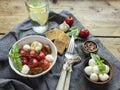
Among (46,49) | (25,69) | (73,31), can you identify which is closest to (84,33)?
(73,31)

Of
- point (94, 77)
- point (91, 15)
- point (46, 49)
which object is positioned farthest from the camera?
point (91, 15)

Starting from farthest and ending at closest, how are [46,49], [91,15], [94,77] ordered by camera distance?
[91,15], [46,49], [94,77]

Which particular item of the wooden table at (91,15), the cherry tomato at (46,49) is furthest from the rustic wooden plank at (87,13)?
the cherry tomato at (46,49)

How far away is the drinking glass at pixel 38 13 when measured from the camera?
3.25 feet

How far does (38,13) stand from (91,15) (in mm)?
251

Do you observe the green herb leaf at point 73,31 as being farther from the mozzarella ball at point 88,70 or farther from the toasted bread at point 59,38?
the mozzarella ball at point 88,70

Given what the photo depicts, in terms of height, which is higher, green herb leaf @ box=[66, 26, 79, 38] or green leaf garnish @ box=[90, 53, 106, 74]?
green leaf garnish @ box=[90, 53, 106, 74]

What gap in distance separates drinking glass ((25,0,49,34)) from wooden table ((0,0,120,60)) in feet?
0.36

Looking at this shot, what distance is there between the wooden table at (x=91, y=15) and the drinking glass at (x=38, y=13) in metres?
0.11

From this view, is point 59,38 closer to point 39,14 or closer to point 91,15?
point 39,14

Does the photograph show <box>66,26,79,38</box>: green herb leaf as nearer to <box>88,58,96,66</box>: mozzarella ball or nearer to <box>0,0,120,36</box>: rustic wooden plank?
<box>0,0,120,36</box>: rustic wooden plank

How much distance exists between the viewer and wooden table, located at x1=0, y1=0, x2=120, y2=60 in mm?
1038

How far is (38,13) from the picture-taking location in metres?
0.99

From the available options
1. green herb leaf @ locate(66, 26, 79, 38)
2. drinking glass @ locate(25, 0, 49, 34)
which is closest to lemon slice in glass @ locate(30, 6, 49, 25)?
drinking glass @ locate(25, 0, 49, 34)
